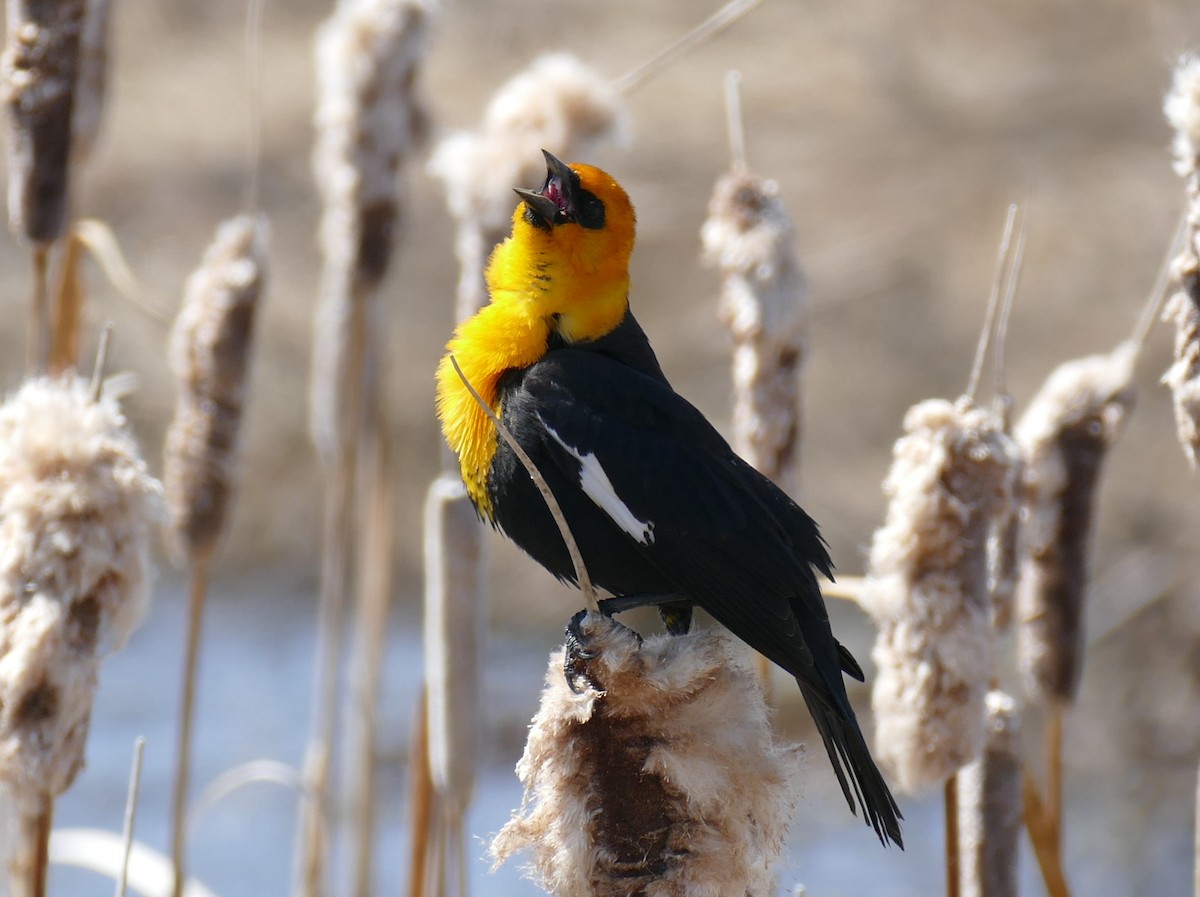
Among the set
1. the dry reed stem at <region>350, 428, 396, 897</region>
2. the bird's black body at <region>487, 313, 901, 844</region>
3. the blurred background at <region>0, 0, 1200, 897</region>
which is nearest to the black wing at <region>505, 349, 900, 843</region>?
the bird's black body at <region>487, 313, 901, 844</region>

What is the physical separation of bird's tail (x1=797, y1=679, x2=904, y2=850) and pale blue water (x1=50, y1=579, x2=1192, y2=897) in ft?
7.13

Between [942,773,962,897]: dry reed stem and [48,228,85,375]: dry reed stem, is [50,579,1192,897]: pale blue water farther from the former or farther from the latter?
[942,773,962,897]: dry reed stem

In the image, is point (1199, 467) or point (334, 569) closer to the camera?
point (1199, 467)

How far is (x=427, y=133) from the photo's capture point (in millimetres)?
2402

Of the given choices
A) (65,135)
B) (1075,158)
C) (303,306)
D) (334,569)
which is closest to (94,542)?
(65,135)

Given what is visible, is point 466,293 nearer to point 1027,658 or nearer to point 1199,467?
point 1027,658

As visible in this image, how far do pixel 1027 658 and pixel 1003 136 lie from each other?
5.26 m

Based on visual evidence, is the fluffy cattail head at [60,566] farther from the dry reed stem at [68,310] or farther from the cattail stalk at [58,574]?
the dry reed stem at [68,310]

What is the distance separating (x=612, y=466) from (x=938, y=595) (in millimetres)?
425

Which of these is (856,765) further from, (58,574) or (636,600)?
(58,574)

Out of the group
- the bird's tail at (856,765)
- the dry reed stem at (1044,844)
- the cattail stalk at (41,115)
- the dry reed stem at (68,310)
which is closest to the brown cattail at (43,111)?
the cattail stalk at (41,115)

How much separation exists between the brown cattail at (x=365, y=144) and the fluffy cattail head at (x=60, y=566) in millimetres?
712

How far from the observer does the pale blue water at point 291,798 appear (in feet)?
14.3

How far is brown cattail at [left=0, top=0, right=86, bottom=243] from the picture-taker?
1.84 metres
